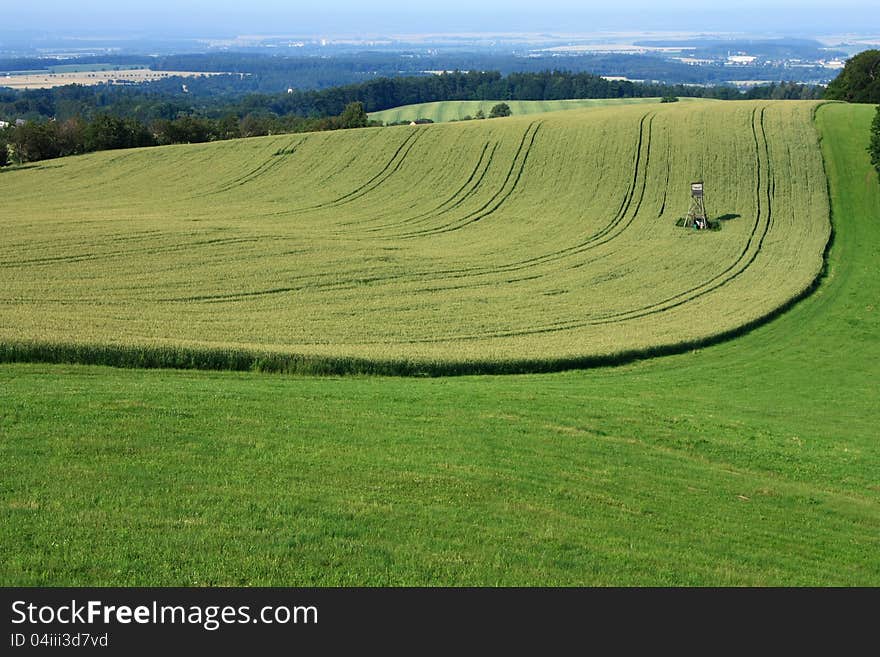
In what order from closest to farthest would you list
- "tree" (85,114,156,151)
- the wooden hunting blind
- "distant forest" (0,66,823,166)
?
the wooden hunting blind
"tree" (85,114,156,151)
"distant forest" (0,66,823,166)

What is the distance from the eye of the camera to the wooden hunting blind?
5503cm

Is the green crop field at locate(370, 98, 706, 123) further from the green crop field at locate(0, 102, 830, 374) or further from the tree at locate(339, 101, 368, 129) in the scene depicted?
the green crop field at locate(0, 102, 830, 374)

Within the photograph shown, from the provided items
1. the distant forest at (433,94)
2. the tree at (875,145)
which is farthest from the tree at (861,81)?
the distant forest at (433,94)

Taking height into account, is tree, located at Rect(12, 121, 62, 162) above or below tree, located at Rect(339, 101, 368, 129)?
below

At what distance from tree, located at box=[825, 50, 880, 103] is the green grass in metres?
85.3

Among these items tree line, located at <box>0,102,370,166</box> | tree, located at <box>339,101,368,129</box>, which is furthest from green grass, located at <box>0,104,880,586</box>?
tree, located at <box>339,101,368,129</box>

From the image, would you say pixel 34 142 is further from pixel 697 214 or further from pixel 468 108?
pixel 468 108

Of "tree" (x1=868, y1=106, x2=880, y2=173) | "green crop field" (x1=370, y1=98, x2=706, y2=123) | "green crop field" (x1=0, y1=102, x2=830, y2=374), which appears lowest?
"green crop field" (x1=0, y1=102, x2=830, y2=374)

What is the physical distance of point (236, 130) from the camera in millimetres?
105250

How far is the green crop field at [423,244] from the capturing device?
2911 cm

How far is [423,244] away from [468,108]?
11850 cm

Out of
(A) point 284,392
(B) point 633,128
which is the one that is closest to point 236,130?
(B) point 633,128

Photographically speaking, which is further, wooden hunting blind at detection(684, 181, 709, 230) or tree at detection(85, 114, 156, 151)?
tree at detection(85, 114, 156, 151)

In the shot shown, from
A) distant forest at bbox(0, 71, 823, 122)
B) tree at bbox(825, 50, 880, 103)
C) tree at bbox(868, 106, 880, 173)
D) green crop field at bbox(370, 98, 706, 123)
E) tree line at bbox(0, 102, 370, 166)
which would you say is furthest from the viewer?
distant forest at bbox(0, 71, 823, 122)
